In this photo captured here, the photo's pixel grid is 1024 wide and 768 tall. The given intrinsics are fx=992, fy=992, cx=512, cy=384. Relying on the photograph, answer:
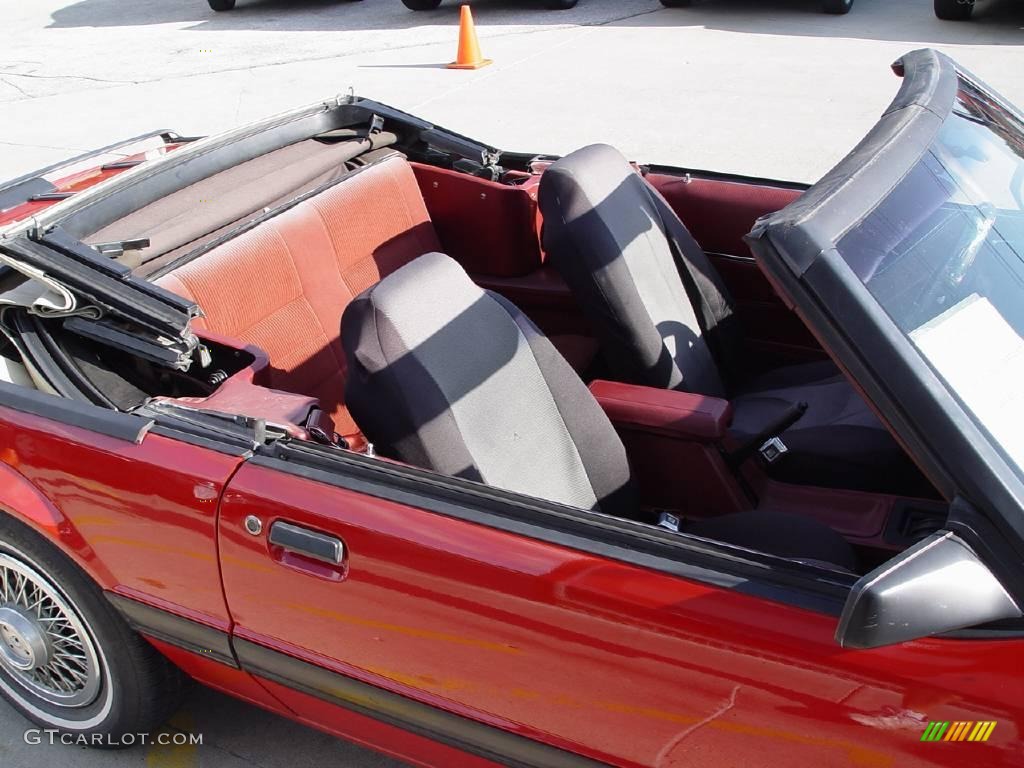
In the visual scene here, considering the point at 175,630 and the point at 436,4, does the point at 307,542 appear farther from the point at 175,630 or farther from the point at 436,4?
the point at 436,4

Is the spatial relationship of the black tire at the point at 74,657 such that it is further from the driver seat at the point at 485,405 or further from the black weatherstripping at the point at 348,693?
the driver seat at the point at 485,405

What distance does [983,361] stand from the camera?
5.25 feet

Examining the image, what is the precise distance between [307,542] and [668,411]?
1112 mm

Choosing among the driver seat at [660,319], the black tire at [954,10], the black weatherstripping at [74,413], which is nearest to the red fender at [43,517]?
the black weatherstripping at [74,413]

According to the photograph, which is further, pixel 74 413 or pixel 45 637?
pixel 45 637

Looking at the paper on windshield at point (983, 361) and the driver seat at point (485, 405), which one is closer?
the paper on windshield at point (983, 361)

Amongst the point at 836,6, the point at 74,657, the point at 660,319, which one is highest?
the point at 660,319

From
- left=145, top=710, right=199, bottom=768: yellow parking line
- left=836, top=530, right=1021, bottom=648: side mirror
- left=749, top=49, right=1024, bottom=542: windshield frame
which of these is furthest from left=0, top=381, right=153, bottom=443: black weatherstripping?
left=836, top=530, right=1021, bottom=648: side mirror

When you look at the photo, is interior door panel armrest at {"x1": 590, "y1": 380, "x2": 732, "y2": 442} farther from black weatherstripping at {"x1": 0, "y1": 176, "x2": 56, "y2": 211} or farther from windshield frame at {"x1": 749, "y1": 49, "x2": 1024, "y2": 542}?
black weatherstripping at {"x1": 0, "y1": 176, "x2": 56, "y2": 211}

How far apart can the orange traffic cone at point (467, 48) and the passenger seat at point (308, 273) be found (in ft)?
21.8

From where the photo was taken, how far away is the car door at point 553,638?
1478 millimetres

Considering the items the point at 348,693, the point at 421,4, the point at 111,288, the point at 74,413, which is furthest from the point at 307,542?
the point at 421,4

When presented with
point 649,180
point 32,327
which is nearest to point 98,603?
point 32,327

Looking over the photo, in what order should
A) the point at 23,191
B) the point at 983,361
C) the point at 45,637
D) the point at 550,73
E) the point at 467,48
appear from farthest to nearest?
the point at 467,48 → the point at 550,73 → the point at 23,191 → the point at 45,637 → the point at 983,361
